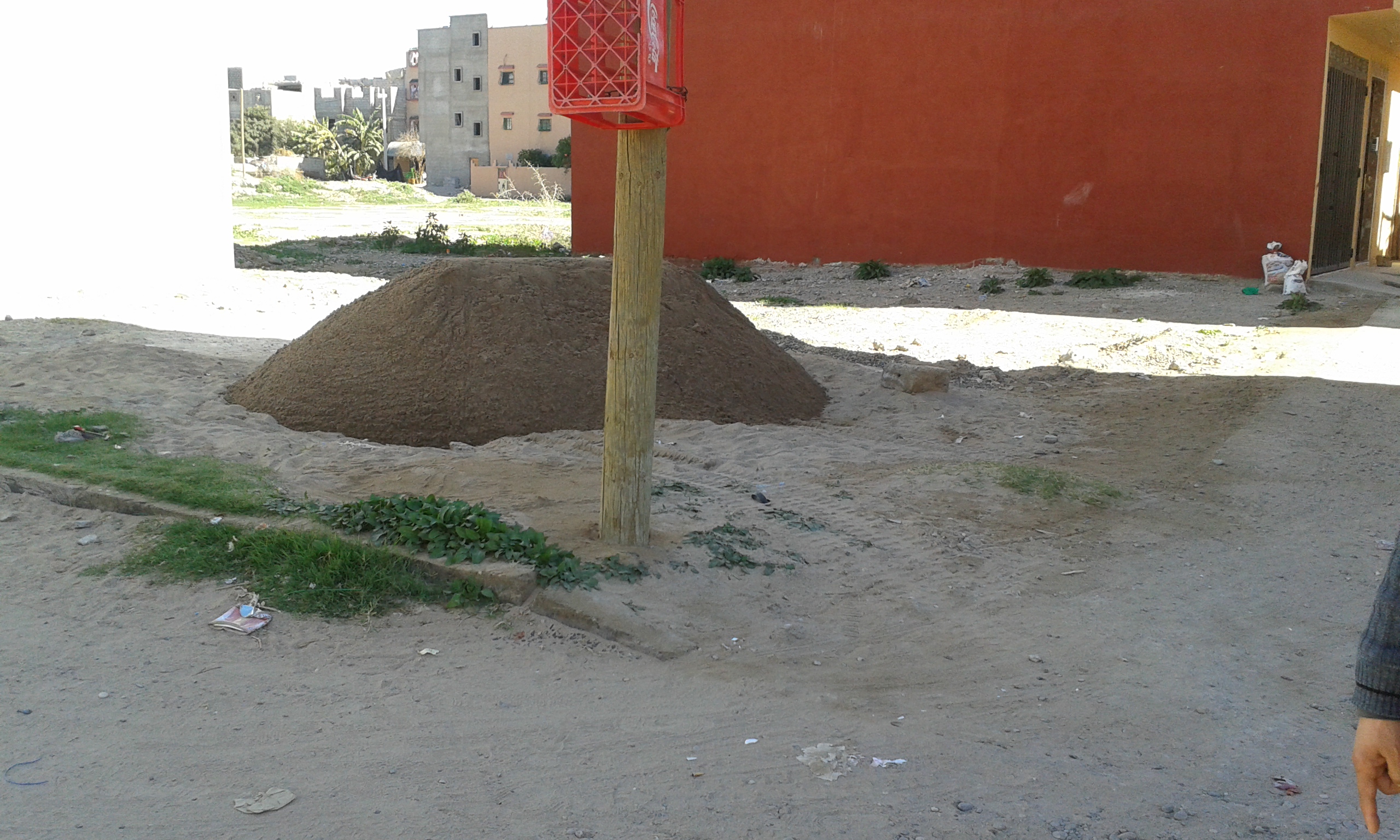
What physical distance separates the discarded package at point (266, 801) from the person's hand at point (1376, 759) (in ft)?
8.11

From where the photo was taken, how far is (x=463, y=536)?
439 centimetres

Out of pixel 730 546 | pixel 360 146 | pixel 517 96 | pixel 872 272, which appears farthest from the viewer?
pixel 360 146

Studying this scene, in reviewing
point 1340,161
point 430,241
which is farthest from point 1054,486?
point 430,241

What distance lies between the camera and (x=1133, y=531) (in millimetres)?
5484

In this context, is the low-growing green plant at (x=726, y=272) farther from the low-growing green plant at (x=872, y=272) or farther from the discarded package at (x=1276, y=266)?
the discarded package at (x=1276, y=266)

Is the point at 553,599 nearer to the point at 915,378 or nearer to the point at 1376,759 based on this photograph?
the point at 1376,759

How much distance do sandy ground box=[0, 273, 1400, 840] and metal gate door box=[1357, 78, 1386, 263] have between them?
1141 cm

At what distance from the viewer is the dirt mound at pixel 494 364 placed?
6.72 m

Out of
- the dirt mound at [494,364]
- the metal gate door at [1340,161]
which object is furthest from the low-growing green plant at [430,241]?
the metal gate door at [1340,161]

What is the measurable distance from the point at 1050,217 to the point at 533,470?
1210 cm

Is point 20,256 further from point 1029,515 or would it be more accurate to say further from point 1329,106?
point 1329,106

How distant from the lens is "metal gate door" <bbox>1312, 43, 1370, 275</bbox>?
46.5 feet

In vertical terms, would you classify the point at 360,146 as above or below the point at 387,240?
above

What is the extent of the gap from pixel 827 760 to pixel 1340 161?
579 inches
